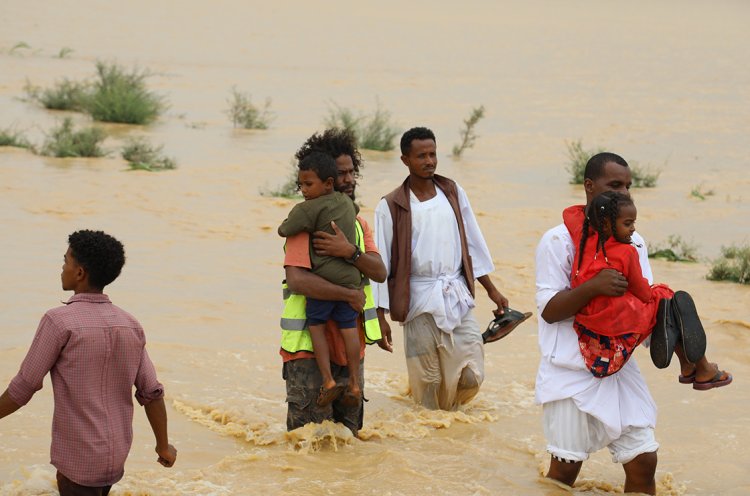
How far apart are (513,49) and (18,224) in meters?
25.4

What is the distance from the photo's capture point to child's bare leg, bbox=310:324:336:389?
5527mm

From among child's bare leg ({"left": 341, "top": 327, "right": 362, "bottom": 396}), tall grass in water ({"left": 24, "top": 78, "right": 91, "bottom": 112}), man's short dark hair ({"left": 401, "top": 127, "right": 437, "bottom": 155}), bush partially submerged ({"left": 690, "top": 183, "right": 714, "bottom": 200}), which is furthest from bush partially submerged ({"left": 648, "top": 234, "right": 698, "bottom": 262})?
tall grass in water ({"left": 24, "top": 78, "right": 91, "bottom": 112})

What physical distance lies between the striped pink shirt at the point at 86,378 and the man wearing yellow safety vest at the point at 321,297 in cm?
147

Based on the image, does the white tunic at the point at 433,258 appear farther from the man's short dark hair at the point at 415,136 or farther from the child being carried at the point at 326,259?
the child being carried at the point at 326,259

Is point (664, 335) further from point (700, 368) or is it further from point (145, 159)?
point (145, 159)

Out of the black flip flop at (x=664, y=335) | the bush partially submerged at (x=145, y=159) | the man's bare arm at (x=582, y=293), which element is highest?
the bush partially submerged at (x=145, y=159)

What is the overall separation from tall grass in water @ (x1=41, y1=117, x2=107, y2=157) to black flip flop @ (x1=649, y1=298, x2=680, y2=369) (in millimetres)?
11558

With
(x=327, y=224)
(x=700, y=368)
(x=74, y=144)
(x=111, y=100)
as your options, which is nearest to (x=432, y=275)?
(x=327, y=224)

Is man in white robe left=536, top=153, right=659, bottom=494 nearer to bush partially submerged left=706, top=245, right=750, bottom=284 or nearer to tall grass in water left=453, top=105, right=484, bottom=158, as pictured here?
bush partially submerged left=706, top=245, right=750, bottom=284

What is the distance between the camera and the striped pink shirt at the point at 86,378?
3963 millimetres

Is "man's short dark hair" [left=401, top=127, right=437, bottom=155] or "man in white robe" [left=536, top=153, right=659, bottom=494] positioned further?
"man's short dark hair" [left=401, top=127, right=437, bottom=155]

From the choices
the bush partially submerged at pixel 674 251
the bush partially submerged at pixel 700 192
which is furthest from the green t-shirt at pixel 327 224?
the bush partially submerged at pixel 700 192

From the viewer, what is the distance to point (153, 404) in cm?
429

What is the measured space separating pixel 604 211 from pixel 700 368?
31.1 inches
